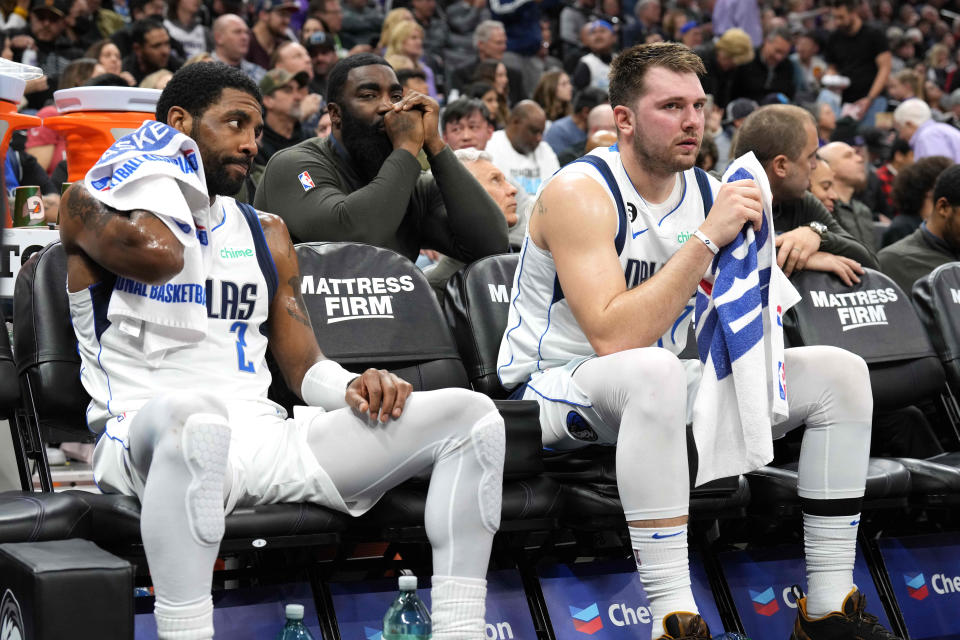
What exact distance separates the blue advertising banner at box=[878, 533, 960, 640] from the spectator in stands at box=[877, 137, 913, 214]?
574 centimetres

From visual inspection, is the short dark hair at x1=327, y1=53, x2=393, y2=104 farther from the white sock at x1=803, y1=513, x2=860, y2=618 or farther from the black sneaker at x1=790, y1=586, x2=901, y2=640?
the black sneaker at x1=790, y1=586, x2=901, y2=640

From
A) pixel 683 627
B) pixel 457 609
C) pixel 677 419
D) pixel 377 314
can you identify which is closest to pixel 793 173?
pixel 377 314

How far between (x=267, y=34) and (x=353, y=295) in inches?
250

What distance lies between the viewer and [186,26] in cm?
874

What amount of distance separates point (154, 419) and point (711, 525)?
1.79 meters

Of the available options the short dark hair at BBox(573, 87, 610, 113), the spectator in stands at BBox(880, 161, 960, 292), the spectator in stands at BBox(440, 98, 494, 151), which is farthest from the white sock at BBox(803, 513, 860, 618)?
the short dark hair at BBox(573, 87, 610, 113)

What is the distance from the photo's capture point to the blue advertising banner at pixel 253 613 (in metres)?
2.80

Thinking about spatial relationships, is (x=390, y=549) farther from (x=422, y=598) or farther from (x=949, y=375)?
(x=949, y=375)

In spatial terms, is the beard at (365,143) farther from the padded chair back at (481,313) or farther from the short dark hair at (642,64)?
the short dark hair at (642,64)

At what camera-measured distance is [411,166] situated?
3850mm

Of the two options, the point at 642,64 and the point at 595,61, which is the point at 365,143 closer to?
the point at 642,64

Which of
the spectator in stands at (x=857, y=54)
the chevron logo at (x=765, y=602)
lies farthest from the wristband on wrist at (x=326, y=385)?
the spectator in stands at (x=857, y=54)

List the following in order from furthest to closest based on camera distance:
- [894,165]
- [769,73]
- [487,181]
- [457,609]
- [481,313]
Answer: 1. [769,73]
2. [894,165]
3. [487,181]
4. [481,313]
5. [457,609]

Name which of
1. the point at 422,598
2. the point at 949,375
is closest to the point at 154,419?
the point at 422,598
